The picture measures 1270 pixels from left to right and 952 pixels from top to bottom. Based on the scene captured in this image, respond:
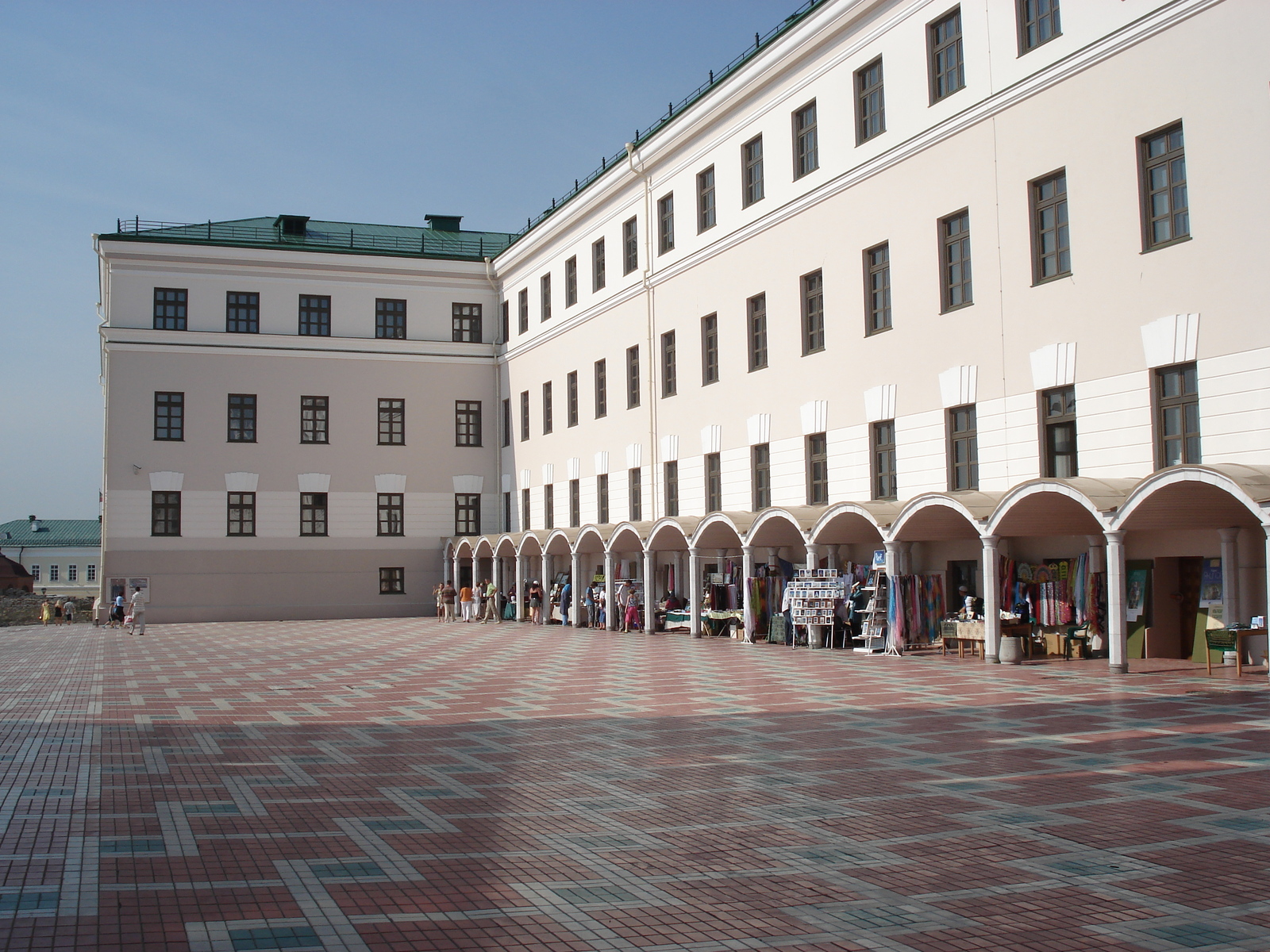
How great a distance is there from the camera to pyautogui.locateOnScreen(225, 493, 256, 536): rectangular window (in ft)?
141

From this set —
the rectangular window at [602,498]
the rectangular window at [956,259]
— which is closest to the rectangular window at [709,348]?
the rectangular window at [602,498]

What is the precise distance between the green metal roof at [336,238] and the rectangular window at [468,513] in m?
9.33

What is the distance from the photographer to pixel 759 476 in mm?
29047

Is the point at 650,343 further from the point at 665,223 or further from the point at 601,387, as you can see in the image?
the point at 601,387

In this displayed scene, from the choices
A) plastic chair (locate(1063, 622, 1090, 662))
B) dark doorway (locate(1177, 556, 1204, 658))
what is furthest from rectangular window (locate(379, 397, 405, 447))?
dark doorway (locate(1177, 556, 1204, 658))

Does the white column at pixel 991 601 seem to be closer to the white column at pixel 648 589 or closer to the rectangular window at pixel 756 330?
the rectangular window at pixel 756 330

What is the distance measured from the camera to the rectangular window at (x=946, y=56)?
22.7m

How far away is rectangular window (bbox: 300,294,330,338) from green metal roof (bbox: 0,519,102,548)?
266 ft

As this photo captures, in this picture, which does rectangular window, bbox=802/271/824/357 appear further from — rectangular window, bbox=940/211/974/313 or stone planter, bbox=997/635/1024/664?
stone planter, bbox=997/635/1024/664

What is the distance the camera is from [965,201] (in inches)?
880

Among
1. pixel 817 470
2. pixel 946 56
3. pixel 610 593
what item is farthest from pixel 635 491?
pixel 946 56

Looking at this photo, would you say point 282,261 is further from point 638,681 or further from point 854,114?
point 638,681

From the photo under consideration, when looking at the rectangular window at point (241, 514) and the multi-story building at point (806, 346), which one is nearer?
the multi-story building at point (806, 346)

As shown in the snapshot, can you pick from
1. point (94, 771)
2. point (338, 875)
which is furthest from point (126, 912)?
point (94, 771)
